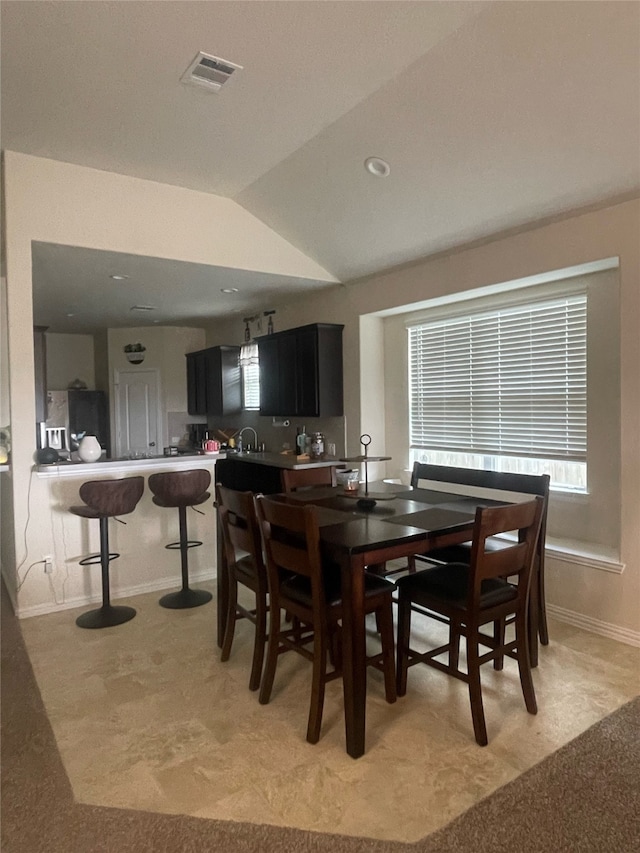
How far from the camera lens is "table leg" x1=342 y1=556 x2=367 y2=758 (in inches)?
88.2

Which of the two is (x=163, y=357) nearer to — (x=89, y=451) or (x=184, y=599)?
(x=89, y=451)

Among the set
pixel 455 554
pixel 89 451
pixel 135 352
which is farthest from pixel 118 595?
pixel 135 352

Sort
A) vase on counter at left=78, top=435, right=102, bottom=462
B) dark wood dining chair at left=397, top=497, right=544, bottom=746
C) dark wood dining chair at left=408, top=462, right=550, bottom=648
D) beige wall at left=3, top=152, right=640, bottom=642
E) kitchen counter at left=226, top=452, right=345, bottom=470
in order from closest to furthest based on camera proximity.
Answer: dark wood dining chair at left=397, top=497, right=544, bottom=746 < dark wood dining chair at left=408, top=462, right=550, bottom=648 < beige wall at left=3, top=152, right=640, bottom=642 < vase on counter at left=78, top=435, right=102, bottom=462 < kitchen counter at left=226, top=452, right=345, bottom=470

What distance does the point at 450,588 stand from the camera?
260 centimetres

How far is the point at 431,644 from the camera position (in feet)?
10.9

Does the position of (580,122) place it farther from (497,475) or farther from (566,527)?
(566,527)

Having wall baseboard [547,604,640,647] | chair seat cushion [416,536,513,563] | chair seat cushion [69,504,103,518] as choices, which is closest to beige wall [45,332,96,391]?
chair seat cushion [69,504,103,518]

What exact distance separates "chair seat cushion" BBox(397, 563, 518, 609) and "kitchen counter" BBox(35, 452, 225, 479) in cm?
243

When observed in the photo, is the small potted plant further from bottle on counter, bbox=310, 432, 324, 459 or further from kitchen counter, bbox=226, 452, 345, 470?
bottle on counter, bbox=310, 432, 324, 459

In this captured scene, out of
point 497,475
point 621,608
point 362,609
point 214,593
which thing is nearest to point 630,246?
point 497,475

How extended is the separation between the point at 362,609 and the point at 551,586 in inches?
78.5

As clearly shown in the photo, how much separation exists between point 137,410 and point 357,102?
232 inches

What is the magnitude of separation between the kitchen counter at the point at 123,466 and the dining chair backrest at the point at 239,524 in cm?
151

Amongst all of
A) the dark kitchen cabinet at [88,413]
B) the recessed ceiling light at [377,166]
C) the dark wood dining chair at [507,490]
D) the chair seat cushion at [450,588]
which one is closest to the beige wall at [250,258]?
the dark wood dining chair at [507,490]
